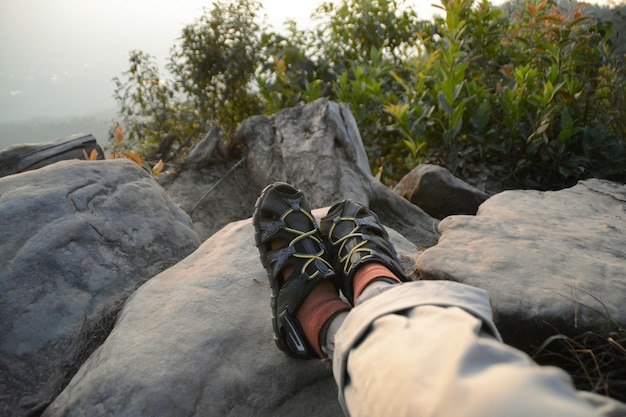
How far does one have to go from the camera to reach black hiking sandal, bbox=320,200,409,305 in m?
1.78

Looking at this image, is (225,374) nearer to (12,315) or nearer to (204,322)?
(204,322)

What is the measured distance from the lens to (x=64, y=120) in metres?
14.1

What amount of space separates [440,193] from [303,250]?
6.31 ft

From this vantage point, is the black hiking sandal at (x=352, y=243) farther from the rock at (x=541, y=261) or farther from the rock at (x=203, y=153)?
the rock at (x=203, y=153)

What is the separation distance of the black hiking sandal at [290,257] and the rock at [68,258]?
565mm

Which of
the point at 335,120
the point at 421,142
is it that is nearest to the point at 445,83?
the point at 421,142

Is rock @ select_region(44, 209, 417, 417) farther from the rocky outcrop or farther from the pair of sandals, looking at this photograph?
the pair of sandals

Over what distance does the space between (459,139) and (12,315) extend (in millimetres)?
3390

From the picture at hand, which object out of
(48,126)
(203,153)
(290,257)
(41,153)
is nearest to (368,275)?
(290,257)

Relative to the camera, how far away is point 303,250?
1922mm

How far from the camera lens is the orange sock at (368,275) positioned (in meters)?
1.65

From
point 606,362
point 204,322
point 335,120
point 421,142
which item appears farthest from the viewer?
point 421,142

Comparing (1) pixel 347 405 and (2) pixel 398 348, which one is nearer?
(2) pixel 398 348

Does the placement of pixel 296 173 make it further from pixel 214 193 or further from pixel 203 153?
pixel 203 153
